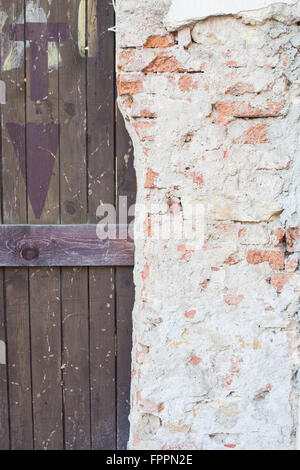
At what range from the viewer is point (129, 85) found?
129 cm

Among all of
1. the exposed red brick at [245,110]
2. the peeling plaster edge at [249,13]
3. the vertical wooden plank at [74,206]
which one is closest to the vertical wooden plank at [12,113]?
the vertical wooden plank at [74,206]

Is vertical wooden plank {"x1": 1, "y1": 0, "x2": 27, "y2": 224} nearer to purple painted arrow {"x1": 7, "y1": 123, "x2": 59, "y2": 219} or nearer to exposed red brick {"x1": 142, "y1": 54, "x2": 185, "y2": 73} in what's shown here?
purple painted arrow {"x1": 7, "y1": 123, "x2": 59, "y2": 219}

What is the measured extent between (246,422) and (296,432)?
6.8 inches

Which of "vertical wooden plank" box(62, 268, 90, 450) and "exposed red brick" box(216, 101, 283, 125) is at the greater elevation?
"exposed red brick" box(216, 101, 283, 125)

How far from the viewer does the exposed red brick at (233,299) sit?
133cm

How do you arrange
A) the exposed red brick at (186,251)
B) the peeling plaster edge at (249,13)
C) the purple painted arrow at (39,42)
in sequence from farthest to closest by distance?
1. the purple painted arrow at (39,42)
2. the exposed red brick at (186,251)
3. the peeling plaster edge at (249,13)

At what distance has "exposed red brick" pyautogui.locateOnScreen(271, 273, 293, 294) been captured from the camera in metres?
1.32

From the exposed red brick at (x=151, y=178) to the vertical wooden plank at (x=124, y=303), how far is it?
1.21 feet

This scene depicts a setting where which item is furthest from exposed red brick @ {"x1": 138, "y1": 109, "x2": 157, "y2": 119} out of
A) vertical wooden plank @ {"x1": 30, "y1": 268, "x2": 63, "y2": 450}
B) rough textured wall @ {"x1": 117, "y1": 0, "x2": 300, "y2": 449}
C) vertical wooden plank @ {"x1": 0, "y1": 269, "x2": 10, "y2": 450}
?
vertical wooden plank @ {"x1": 0, "y1": 269, "x2": 10, "y2": 450}

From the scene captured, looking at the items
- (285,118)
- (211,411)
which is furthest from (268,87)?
(211,411)

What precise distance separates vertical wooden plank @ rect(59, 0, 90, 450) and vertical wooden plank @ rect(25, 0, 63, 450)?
0.10 feet

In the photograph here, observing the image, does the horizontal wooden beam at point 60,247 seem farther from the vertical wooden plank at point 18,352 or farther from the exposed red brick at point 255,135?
the exposed red brick at point 255,135

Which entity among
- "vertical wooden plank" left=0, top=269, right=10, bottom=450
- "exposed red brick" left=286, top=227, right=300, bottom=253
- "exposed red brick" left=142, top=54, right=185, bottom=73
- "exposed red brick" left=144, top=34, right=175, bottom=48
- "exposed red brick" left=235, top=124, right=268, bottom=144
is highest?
"exposed red brick" left=144, top=34, right=175, bottom=48

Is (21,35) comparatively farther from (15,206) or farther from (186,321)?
(186,321)
